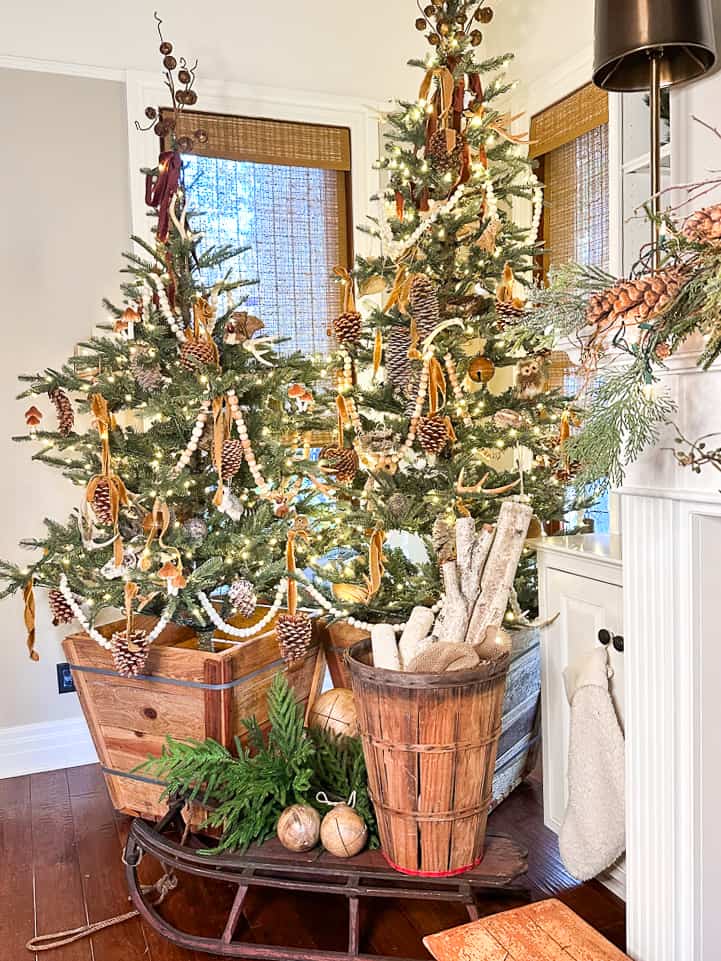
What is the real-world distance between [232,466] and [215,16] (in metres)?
1.97

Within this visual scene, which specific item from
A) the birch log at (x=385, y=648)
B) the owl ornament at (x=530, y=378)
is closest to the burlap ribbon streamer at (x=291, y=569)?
the birch log at (x=385, y=648)

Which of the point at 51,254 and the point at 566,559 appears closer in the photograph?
the point at 566,559

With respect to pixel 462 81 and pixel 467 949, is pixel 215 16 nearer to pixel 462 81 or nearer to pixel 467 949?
pixel 462 81

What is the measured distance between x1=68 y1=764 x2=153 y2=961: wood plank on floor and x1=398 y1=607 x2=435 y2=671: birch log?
946mm

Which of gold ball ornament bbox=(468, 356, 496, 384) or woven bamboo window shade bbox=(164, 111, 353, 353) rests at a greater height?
woven bamboo window shade bbox=(164, 111, 353, 353)

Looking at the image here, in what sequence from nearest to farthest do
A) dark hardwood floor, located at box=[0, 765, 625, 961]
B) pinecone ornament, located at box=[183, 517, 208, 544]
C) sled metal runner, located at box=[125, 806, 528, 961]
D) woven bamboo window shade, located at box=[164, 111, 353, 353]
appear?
sled metal runner, located at box=[125, 806, 528, 961]
dark hardwood floor, located at box=[0, 765, 625, 961]
pinecone ornament, located at box=[183, 517, 208, 544]
woven bamboo window shade, located at box=[164, 111, 353, 353]

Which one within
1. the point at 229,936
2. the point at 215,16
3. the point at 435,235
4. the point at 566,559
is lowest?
the point at 229,936

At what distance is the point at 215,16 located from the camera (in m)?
3.25

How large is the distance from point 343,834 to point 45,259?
2.34 m

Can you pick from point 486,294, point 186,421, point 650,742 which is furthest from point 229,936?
point 486,294

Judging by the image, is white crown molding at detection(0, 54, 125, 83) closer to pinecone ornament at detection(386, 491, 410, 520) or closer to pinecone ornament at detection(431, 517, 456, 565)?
pinecone ornament at detection(386, 491, 410, 520)

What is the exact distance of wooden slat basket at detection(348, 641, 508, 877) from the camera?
6.22ft

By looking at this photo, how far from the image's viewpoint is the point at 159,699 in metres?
2.48

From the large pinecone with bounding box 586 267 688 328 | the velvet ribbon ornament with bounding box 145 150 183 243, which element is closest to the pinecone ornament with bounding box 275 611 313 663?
the velvet ribbon ornament with bounding box 145 150 183 243
